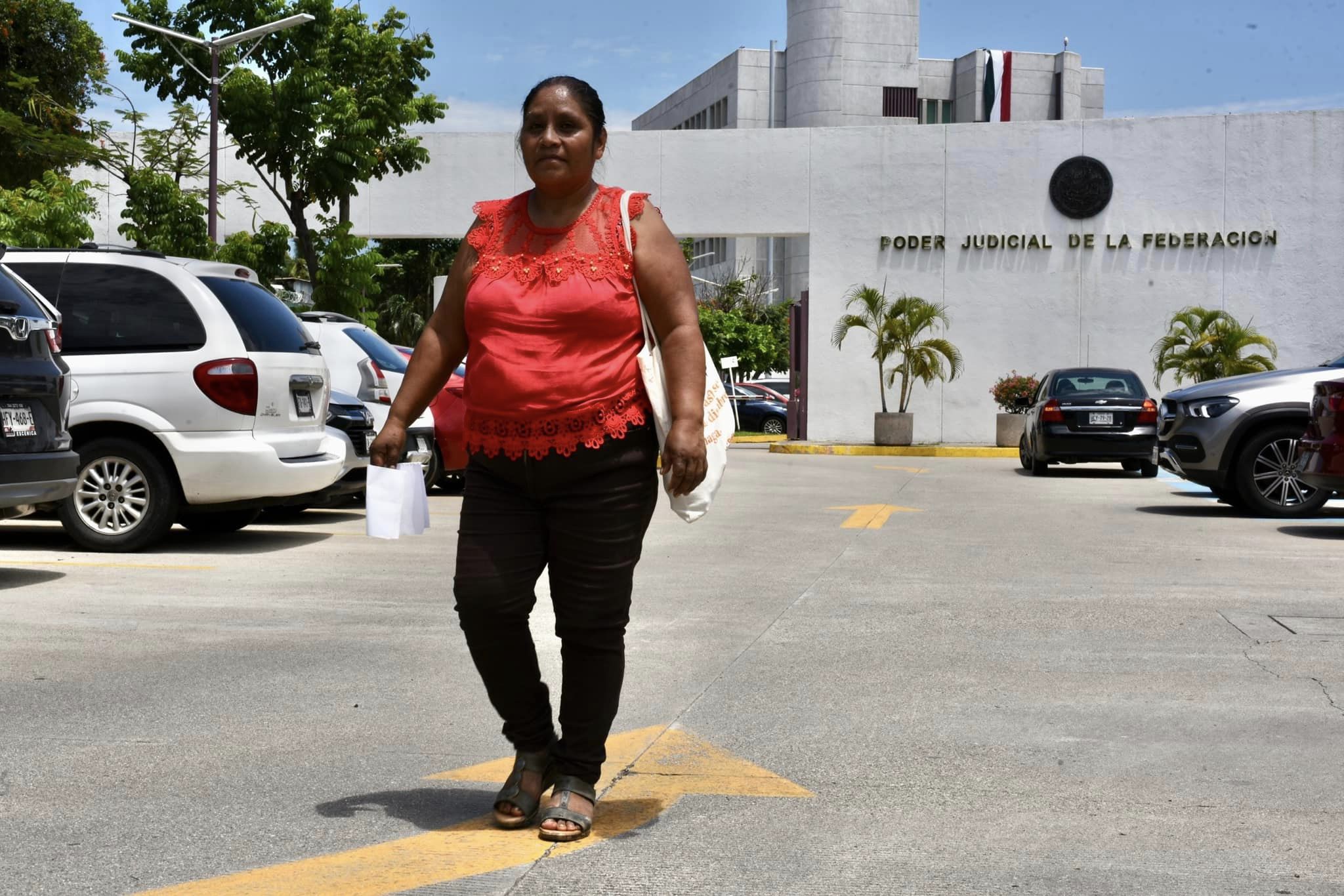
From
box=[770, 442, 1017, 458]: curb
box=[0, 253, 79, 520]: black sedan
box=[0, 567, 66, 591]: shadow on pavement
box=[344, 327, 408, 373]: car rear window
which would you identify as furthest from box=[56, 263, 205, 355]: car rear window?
box=[770, 442, 1017, 458]: curb

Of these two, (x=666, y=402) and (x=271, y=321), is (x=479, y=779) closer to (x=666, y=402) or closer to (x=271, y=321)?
(x=666, y=402)

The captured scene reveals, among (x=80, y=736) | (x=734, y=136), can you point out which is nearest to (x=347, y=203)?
(x=734, y=136)

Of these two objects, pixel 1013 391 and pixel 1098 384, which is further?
pixel 1013 391

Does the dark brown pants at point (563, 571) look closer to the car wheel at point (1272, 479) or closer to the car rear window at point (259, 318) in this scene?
the car rear window at point (259, 318)

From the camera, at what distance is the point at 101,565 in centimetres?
974

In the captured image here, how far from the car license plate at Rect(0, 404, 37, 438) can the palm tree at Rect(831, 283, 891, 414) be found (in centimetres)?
2283

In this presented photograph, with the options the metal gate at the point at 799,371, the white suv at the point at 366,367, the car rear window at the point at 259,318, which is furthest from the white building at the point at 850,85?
the car rear window at the point at 259,318

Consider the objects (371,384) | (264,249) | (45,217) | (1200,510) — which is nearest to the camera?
(371,384)

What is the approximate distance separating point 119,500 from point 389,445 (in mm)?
6697

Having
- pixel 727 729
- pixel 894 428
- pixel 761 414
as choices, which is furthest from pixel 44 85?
pixel 727 729

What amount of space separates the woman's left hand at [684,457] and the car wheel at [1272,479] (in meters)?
11.2

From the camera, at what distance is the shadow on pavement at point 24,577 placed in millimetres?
8883

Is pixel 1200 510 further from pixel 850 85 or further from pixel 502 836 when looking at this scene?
pixel 850 85

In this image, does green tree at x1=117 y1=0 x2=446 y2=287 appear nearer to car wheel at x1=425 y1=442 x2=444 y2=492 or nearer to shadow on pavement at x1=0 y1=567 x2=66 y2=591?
car wheel at x1=425 y1=442 x2=444 y2=492
